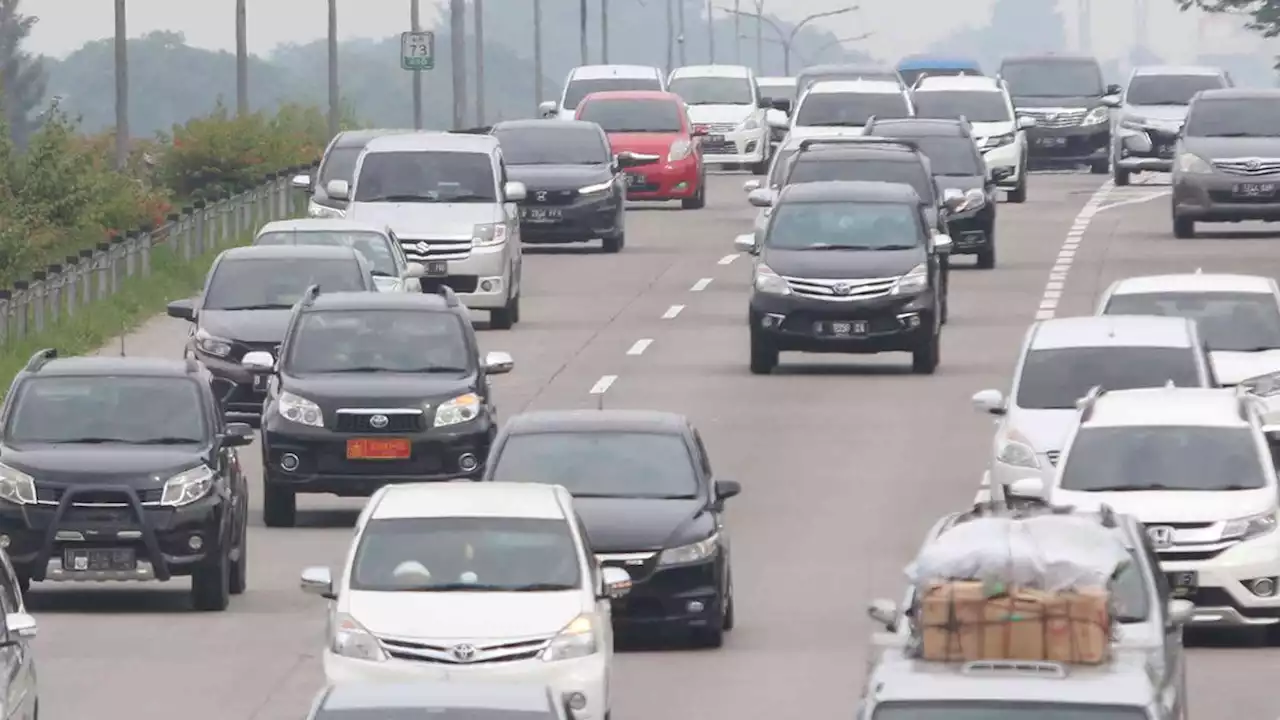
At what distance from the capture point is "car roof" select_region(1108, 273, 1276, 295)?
31.7 meters

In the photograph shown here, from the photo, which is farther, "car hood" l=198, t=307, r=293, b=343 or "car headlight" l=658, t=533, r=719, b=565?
"car hood" l=198, t=307, r=293, b=343

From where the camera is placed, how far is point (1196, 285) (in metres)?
31.9

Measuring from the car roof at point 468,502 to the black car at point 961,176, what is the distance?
90.0 ft

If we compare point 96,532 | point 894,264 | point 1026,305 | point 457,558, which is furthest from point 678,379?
point 457,558

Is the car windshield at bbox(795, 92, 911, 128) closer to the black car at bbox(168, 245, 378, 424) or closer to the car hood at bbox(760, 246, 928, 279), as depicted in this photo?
the car hood at bbox(760, 246, 928, 279)

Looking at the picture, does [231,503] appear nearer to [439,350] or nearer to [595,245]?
[439,350]

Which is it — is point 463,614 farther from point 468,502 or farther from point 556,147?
point 556,147

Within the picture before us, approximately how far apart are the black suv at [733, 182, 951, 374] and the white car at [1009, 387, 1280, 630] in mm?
12697

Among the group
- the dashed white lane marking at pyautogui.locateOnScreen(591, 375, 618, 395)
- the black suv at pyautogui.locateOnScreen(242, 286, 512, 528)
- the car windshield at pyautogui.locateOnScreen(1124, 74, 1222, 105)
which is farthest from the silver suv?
the car windshield at pyautogui.locateOnScreen(1124, 74, 1222, 105)

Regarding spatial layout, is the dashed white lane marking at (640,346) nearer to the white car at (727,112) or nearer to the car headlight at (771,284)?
the car headlight at (771,284)

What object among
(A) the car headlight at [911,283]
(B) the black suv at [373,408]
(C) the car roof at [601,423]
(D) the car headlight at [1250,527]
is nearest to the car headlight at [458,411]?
(B) the black suv at [373,408]

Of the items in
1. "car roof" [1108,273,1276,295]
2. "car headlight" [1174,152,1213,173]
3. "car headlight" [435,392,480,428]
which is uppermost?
"car headlight" [1174,152,1213,173]

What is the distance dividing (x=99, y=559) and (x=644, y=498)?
3.69 meters

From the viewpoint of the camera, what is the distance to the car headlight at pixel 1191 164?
50219 mm
